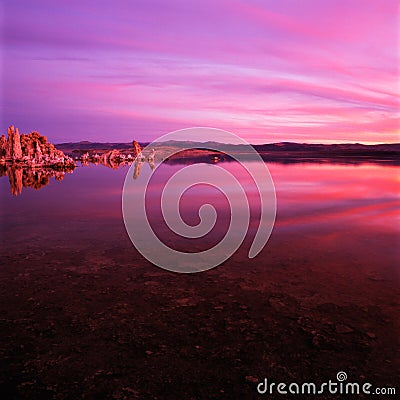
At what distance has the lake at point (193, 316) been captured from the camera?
4168 mm

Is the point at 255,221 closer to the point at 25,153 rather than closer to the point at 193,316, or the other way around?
the point at 193,316

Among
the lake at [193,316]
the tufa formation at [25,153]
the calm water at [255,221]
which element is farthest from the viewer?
the tufa formation at [25,153]

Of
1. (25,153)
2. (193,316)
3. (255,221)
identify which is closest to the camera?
(193,316)

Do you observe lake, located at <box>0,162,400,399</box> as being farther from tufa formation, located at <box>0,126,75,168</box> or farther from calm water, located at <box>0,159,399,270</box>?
tufa formation, located at <box>0,126,75,168</box>

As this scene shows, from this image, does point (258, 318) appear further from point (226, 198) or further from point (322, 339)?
point (226, 198)

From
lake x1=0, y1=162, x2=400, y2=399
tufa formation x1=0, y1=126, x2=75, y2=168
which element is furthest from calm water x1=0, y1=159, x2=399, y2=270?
tufa formation x1=0, y1=126, x2=75, y2=168

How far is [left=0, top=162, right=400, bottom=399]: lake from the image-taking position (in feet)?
13.7

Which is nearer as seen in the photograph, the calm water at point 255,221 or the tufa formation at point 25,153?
the calm water at point 255,221

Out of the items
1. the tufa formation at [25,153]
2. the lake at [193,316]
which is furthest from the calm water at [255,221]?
the tufa formation at [25,153]

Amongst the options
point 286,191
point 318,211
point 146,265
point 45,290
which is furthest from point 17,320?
point 286,191

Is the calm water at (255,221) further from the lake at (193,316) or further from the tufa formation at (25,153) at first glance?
the tufa formation at (25,153)

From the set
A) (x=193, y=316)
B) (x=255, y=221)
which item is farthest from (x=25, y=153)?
(x=193, y=316)

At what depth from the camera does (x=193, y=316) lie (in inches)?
221

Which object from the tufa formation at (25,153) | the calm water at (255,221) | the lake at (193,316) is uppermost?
the tufa formation at (25,153)
